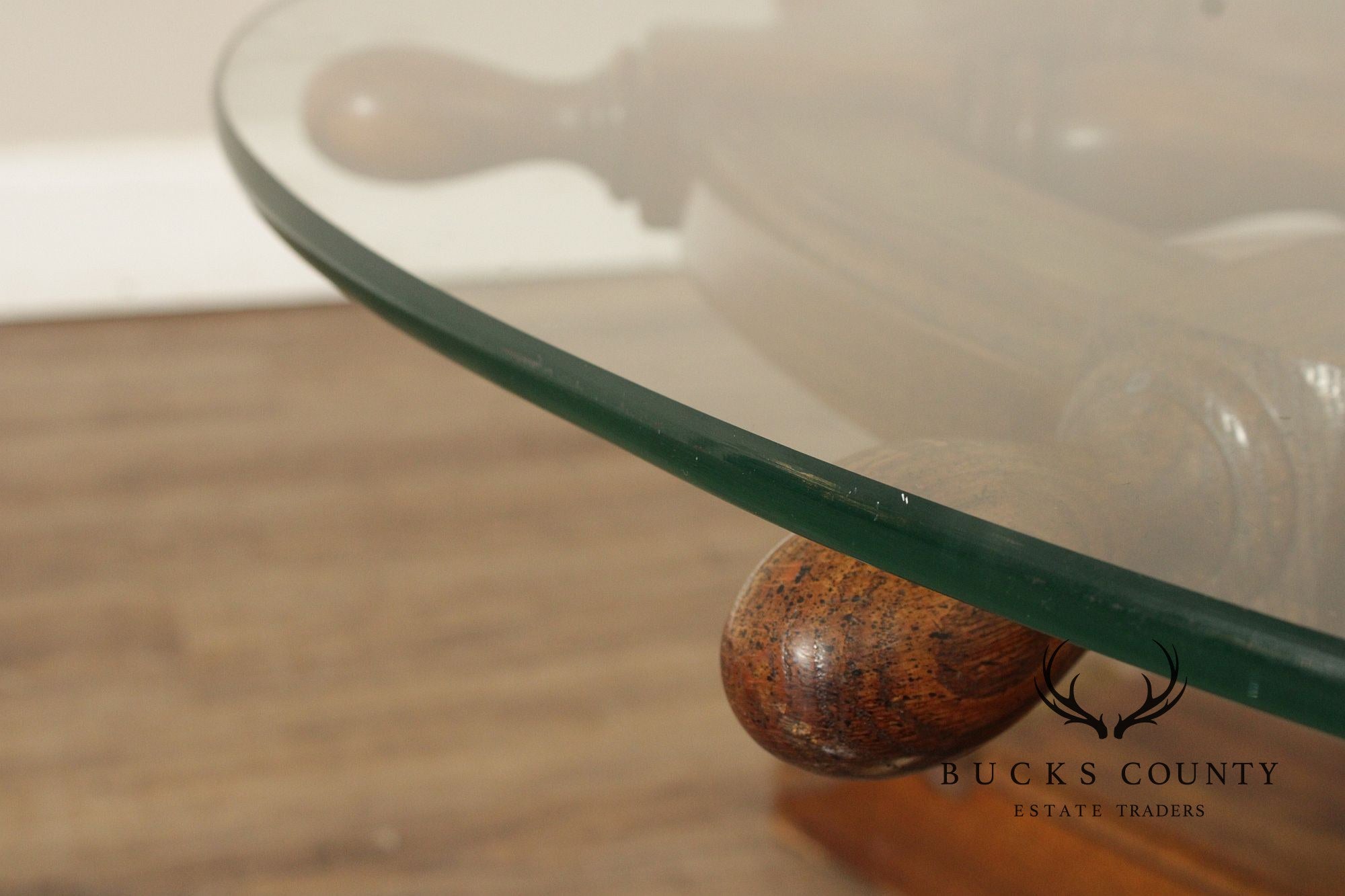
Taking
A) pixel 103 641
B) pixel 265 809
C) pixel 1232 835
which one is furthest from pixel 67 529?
pixel 1232 835

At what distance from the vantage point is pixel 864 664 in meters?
0.17

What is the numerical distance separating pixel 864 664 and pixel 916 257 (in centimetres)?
14

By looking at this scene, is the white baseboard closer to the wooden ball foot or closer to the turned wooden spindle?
A: the turned wooden spindle

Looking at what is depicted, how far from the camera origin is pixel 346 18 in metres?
0.45

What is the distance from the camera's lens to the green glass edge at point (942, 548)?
0.13 meters

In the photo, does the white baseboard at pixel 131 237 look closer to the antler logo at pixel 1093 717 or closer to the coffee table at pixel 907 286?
the coffee table at pixel 907 286

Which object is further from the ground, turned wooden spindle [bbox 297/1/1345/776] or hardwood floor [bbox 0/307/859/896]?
turned wooden spindle [bbox 297/1/1345/776]

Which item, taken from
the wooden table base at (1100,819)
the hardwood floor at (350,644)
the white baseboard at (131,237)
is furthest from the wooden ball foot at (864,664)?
the white baseboard at (131,237)

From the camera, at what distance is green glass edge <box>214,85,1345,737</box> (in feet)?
0.44

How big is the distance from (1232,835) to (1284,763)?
0.51 ft

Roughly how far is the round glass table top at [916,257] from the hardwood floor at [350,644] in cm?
40

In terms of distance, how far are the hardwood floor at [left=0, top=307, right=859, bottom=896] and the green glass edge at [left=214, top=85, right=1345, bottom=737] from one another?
50cm

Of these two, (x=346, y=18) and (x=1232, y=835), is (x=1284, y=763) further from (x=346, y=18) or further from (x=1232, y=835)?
(x=346, y=18)

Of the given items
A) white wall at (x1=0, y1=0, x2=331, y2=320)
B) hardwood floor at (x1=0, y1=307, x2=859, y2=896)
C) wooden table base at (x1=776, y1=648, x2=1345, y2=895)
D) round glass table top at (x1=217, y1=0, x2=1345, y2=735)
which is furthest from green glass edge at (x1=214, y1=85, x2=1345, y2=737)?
white wall at (x1=0, y1=0, x2=331, y2=320)
